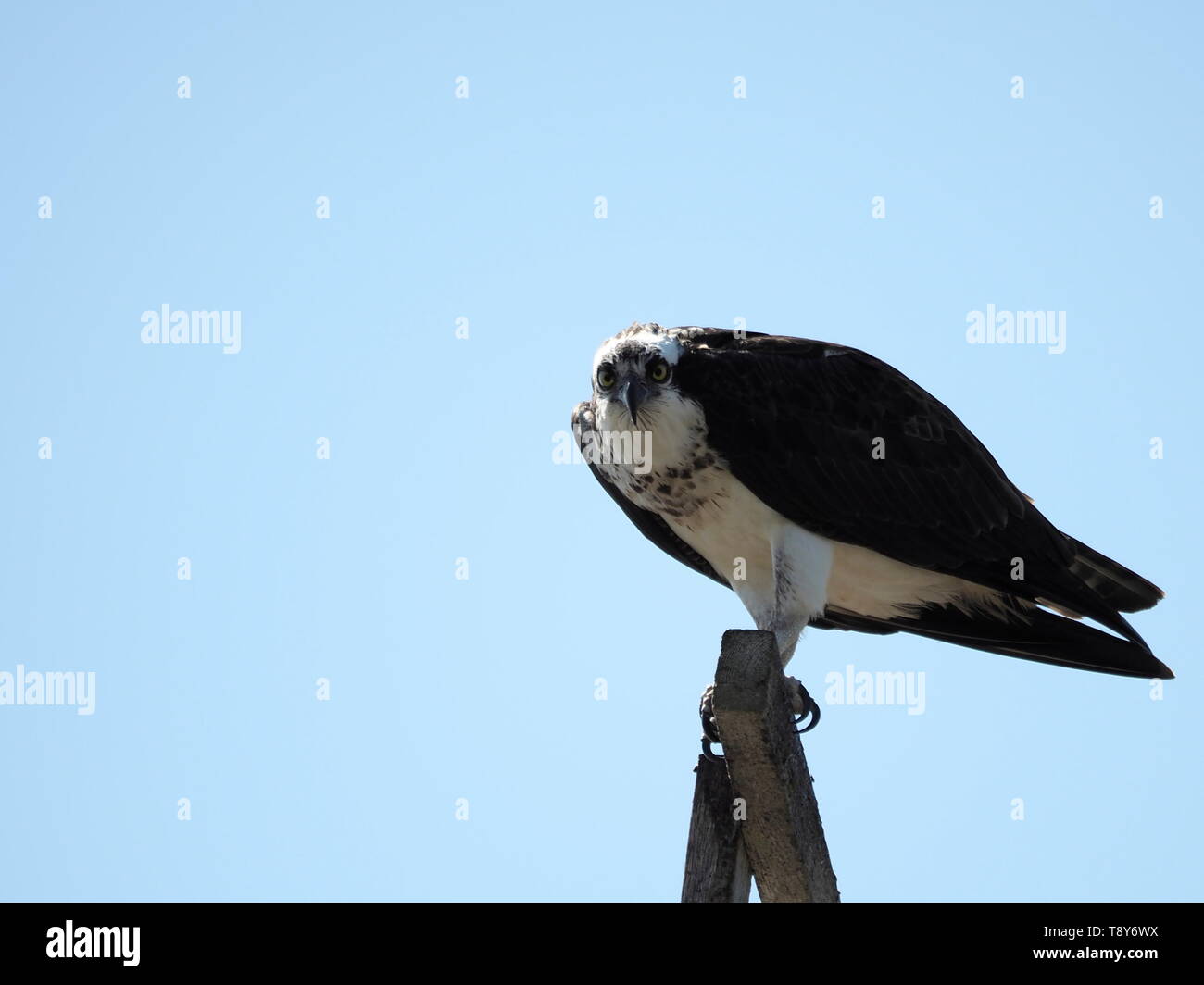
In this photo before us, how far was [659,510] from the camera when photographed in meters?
8.48

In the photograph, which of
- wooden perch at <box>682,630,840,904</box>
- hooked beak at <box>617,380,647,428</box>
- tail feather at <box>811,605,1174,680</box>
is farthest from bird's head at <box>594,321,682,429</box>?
wooden perch at <box>682,630,840,904</box>

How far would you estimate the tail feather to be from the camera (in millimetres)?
8422

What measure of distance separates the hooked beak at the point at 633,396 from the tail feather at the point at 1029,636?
5.41ft

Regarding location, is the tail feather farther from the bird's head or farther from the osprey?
the bird's head

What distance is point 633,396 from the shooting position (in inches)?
321

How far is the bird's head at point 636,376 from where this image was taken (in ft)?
26.8

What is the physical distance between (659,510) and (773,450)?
2.44ft

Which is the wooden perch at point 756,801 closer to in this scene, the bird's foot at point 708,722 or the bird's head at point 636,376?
the bird's foot at point 708,722

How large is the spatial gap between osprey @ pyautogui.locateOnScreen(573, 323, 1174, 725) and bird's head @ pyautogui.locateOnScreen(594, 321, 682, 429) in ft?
0.03

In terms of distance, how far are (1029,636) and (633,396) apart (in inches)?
104

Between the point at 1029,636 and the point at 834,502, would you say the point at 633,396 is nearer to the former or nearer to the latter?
the point at 834,502
